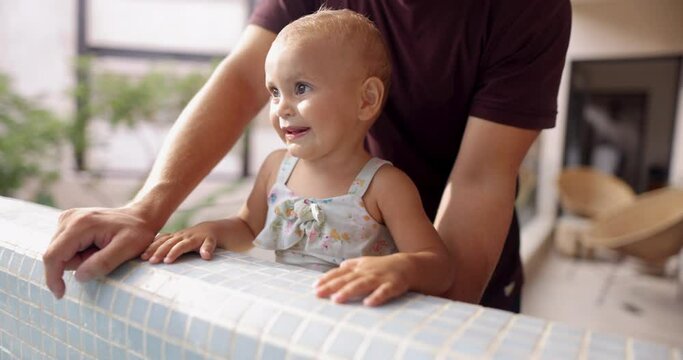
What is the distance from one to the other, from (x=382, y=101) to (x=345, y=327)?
50cm

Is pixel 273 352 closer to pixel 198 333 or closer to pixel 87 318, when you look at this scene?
pixel 198 333

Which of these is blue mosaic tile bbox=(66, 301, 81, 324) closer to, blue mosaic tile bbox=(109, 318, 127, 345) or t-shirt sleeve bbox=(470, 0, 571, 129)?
blue mosaic tile bbox=(109, 318, 127, 345)

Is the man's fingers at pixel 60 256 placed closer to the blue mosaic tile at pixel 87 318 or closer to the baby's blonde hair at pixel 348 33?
the blue mosaic tile at pixel 87 318

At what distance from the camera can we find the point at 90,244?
74 centimetres

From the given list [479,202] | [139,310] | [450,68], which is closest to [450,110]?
[450,68]

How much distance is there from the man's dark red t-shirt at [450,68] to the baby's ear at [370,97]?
16 centimetres

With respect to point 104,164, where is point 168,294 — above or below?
above

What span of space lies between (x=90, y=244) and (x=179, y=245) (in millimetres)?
120

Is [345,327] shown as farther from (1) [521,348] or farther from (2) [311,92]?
(2) [311,92]

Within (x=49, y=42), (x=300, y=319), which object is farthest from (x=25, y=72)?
(x=300, y=319)

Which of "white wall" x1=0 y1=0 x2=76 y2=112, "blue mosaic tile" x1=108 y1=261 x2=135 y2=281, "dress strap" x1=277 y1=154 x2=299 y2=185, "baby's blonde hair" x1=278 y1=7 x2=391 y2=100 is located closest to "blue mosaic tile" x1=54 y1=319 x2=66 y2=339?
"blue mosaic tile" x1=108 y1=261 x2=135 y2=281

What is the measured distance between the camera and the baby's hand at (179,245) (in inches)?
29.1

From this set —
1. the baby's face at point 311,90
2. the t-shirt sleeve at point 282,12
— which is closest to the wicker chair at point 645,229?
the t-shirt sleeve at point 282,12

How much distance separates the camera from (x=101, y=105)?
4387 mm
